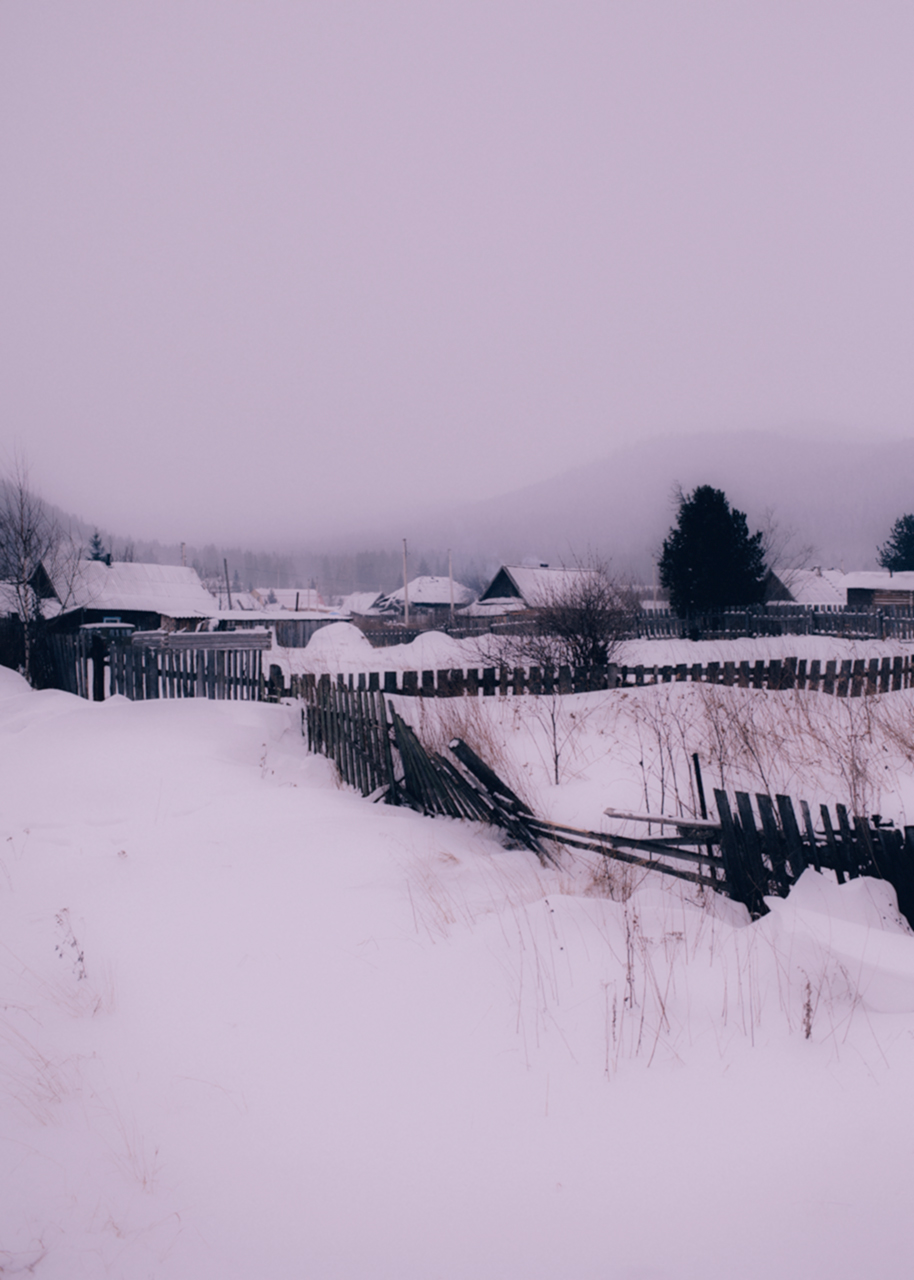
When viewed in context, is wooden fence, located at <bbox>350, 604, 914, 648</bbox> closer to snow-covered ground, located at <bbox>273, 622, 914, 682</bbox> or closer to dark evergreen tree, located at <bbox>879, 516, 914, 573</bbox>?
snow-covered ground, located at <bbox>273, 622, 914, 682</bbox>

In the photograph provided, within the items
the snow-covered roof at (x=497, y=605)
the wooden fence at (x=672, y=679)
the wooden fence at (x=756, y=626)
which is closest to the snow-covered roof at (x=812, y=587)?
the wooden fence at (x=756, y=626)

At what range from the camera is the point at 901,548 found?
171ft

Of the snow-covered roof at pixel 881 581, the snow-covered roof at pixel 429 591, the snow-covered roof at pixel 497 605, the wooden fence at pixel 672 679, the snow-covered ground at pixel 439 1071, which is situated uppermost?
the snow-covered roof at pixel 429 591

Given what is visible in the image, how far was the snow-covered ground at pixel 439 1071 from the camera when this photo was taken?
192 centimetres

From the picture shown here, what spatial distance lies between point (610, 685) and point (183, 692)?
23.4 feet

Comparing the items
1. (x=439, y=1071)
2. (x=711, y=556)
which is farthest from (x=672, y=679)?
(x=711, y=556)

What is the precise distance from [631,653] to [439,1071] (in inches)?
619

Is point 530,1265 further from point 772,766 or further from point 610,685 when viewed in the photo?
point 610,685

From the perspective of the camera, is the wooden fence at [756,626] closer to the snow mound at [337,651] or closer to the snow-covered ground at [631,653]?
the snow-covered ground at [631,653]

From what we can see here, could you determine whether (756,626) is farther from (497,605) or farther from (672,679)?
(497,605)

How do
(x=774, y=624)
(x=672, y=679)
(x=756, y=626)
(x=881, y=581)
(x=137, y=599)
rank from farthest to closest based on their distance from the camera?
(x=881, y=581) < (x=137, y=599) < (x=756, y=626) < (x=774, y=624) < (x=672, y=679)

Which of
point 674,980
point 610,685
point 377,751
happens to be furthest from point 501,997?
point 610,685

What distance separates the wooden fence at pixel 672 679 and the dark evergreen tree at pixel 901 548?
4890 centimetres

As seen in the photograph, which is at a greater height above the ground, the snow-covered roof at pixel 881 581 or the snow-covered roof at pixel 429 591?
the snow-covered roof at pixel 429 591
